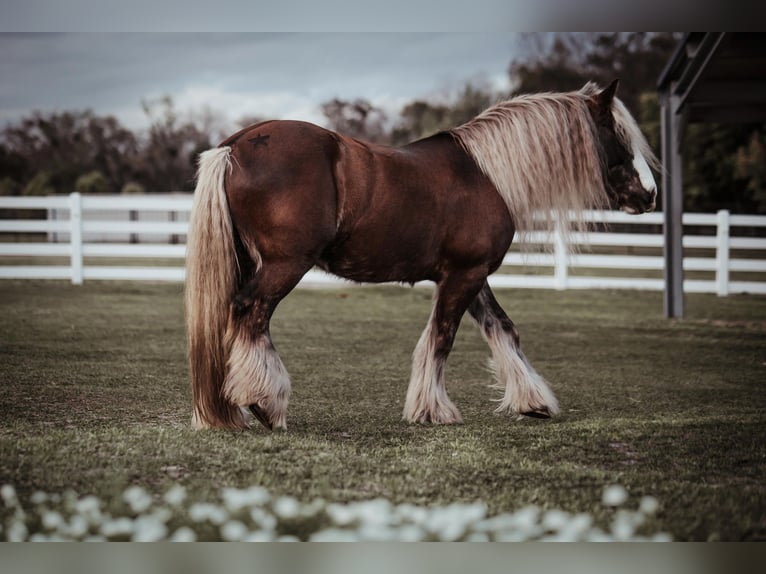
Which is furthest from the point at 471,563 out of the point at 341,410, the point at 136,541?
the point at 341,410

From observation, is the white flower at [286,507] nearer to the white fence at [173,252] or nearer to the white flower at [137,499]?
the white flower at [137,499]

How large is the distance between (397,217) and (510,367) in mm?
842

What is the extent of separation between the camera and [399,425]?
3.17 meters

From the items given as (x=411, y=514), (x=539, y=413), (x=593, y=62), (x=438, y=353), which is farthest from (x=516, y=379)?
(x=593, y=62)

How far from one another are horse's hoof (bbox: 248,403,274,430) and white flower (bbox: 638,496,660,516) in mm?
1373

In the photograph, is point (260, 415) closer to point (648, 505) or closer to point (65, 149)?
point (648, 505)

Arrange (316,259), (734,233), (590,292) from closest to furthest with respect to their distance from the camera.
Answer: (316,259), (590,292), (734,233)

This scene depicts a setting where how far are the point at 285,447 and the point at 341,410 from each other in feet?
2.29

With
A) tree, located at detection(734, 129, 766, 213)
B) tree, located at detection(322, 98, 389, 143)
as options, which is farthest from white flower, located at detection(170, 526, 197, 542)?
tree, located at detection(734, 129, 766, 213)

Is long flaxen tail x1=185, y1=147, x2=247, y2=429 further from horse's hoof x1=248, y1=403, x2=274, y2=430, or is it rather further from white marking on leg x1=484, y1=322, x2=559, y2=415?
white marking on leg x1=484, y1=322, x2=559, y2=415

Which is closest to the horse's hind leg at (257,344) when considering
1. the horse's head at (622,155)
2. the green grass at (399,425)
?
the green grass at (399,425)

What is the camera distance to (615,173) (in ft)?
11.5

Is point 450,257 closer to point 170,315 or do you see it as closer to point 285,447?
point 285,447

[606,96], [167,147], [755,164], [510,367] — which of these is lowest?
[510,367]
